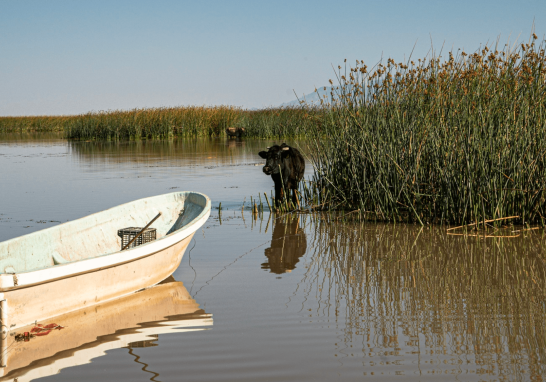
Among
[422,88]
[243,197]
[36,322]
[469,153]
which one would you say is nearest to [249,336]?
[36,322]

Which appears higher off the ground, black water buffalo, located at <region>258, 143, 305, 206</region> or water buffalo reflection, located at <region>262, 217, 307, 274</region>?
black water buffalo, located at <region>258, 143, 305, 206</region>

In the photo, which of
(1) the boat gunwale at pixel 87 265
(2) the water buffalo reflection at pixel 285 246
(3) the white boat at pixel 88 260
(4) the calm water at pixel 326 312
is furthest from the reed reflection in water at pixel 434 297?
(3) the white boat at pixel 88 260

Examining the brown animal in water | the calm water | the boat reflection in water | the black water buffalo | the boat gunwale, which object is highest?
the brown animal in water

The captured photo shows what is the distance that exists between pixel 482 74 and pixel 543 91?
0.77 meters

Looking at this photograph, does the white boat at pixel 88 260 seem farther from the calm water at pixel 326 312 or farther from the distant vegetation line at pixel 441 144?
the distant vegetation line at pixel 441 144

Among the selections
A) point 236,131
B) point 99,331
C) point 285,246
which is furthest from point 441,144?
point 236,131

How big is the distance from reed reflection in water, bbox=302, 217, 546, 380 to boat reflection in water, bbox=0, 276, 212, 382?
1029 mm

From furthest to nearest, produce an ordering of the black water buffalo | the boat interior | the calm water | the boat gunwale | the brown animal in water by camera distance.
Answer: the brown animal in water < the black water buffalo < the boat interior < the boat gunwale < the calm water

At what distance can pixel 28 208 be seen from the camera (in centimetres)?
955

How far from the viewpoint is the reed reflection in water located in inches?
130

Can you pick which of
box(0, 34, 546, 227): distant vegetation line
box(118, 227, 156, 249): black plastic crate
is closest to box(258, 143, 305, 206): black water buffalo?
box(0, 34, 546, 227): distant vegetation line

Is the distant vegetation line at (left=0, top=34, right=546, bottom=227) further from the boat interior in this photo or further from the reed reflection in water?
the boat interior

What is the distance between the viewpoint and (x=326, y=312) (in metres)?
4.17

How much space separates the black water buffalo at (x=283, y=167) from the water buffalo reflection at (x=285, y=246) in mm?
666
